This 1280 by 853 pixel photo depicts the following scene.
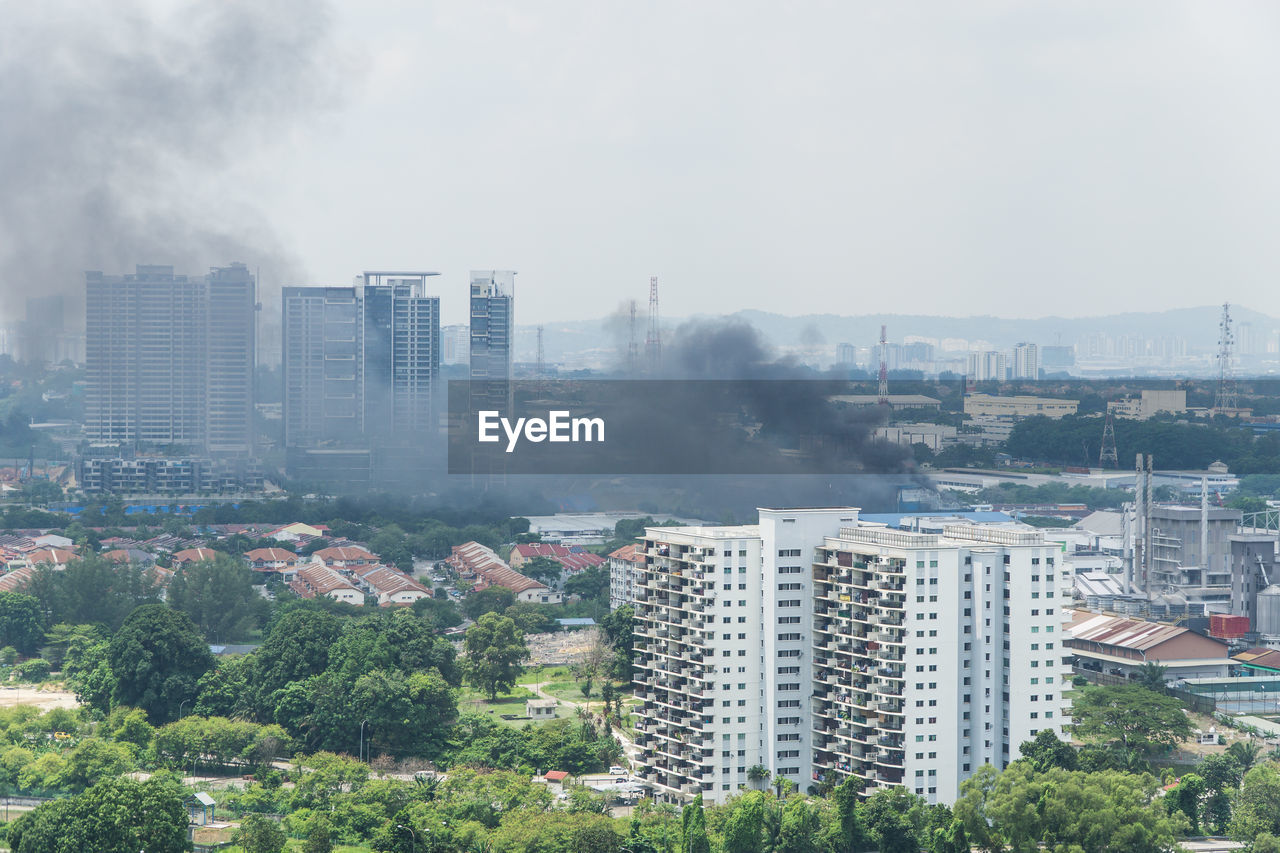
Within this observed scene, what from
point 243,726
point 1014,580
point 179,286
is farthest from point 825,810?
point 179,286

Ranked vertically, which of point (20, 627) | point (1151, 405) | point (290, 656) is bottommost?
point (20, 627)

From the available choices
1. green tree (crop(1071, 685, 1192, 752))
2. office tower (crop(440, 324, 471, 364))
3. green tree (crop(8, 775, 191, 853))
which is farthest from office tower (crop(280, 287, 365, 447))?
green tree (crop(8, 775, 191, 853))

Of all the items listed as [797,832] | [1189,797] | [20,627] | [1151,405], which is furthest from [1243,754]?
[1151,405]

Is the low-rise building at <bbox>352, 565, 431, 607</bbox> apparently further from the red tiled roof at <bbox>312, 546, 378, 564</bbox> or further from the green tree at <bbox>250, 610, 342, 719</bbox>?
the green tree at <bbox>250, 610, 342, 719</bbox>

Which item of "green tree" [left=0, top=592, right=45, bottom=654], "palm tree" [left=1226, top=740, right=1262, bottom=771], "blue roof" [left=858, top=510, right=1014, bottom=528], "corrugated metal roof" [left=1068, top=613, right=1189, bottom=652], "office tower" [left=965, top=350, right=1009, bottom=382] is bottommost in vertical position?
"green tree" [left=0, top=592, right=45, bottom=654]

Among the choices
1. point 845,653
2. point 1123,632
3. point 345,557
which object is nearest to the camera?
point 845,653

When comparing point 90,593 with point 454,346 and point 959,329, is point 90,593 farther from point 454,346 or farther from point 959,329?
point 959,329
